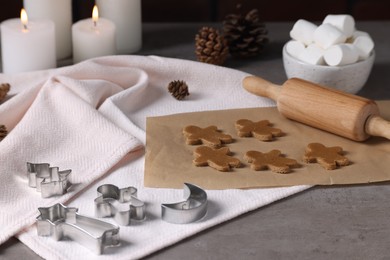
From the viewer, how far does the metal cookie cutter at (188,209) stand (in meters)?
1.02

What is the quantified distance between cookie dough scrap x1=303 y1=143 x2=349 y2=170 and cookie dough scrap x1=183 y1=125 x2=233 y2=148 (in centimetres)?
11

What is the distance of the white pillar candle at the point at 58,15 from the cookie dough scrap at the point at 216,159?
0.45m

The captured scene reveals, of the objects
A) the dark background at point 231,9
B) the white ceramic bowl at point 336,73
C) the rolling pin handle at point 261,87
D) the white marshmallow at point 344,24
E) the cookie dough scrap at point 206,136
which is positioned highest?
the white marshmallow at point 344,24

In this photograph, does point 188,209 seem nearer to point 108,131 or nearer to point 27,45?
point 108,131

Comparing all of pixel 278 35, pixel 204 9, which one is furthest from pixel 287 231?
pixel 204 9

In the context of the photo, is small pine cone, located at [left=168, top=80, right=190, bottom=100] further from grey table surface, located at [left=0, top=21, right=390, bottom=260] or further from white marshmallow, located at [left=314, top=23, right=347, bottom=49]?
grey table surface, located at [left=0, top=21, right=390, bottom=260]

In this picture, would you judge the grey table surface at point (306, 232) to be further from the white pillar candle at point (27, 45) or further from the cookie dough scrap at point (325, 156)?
the white pillar candle at point (27, 45)

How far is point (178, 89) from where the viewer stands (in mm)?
1356

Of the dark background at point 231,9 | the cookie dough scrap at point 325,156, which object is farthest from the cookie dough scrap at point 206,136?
the dark background at point 231,9

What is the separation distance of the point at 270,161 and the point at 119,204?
0.20 metres

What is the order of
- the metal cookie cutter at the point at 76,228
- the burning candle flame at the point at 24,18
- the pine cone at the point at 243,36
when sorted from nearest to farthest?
the metal cookie cutter at the point at 76,228 < the burning candle flame at the point at 24,18 < the pine cone at the point at 243,36

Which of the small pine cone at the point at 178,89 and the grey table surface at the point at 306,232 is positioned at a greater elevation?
the small pine cone at the point at 178,89

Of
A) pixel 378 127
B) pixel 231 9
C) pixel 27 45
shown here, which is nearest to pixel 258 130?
pixel 378 127

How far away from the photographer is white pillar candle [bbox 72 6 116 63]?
1.46 meters
